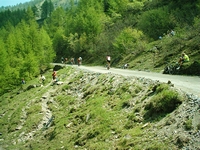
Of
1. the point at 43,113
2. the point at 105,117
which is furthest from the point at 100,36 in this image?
the point at 105,117

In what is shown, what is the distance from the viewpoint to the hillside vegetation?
12.8 meters

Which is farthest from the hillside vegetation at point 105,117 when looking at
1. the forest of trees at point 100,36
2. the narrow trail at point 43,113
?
the forest of trees at point 100,36

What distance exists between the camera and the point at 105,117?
18688mm


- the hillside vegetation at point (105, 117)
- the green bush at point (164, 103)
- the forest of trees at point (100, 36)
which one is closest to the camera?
the hillside vegetation at point (105, 117)

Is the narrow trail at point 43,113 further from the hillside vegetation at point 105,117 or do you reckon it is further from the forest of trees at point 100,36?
the forest of trees at point 100,36

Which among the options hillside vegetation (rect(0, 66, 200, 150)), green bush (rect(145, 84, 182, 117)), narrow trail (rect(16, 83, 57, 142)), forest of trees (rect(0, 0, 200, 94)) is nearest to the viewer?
hillside vegetation (rect(0, 66, 200, 150))

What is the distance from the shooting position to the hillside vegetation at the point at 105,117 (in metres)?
12.8

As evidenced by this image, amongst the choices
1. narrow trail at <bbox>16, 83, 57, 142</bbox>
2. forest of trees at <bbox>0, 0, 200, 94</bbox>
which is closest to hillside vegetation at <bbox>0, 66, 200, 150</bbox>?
narrow trail at <bbox>16, 83, 57, 142</bbox>

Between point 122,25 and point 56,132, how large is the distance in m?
44.5

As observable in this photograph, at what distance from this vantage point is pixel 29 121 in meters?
28.7

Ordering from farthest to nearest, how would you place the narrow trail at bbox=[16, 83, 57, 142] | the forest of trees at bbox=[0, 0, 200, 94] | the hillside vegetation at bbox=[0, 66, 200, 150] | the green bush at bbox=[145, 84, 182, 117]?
1. the forest of trees at bbox=[0, 0, 200, 94]
2. the narrow trail at bbox=[16, 83, 57, 142]
3. the green bush at bbox=[145, 84, 182, 117]
4. the hillside vegetation at bbox=[0, 66, 200, 150]

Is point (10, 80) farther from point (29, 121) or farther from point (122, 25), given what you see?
point (122, 25)

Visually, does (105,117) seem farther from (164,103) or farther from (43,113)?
(43,113)

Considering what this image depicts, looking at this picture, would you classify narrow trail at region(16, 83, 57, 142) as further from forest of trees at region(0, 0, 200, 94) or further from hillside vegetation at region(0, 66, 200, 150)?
forest of trees at region(0, 0, 200, 94)
